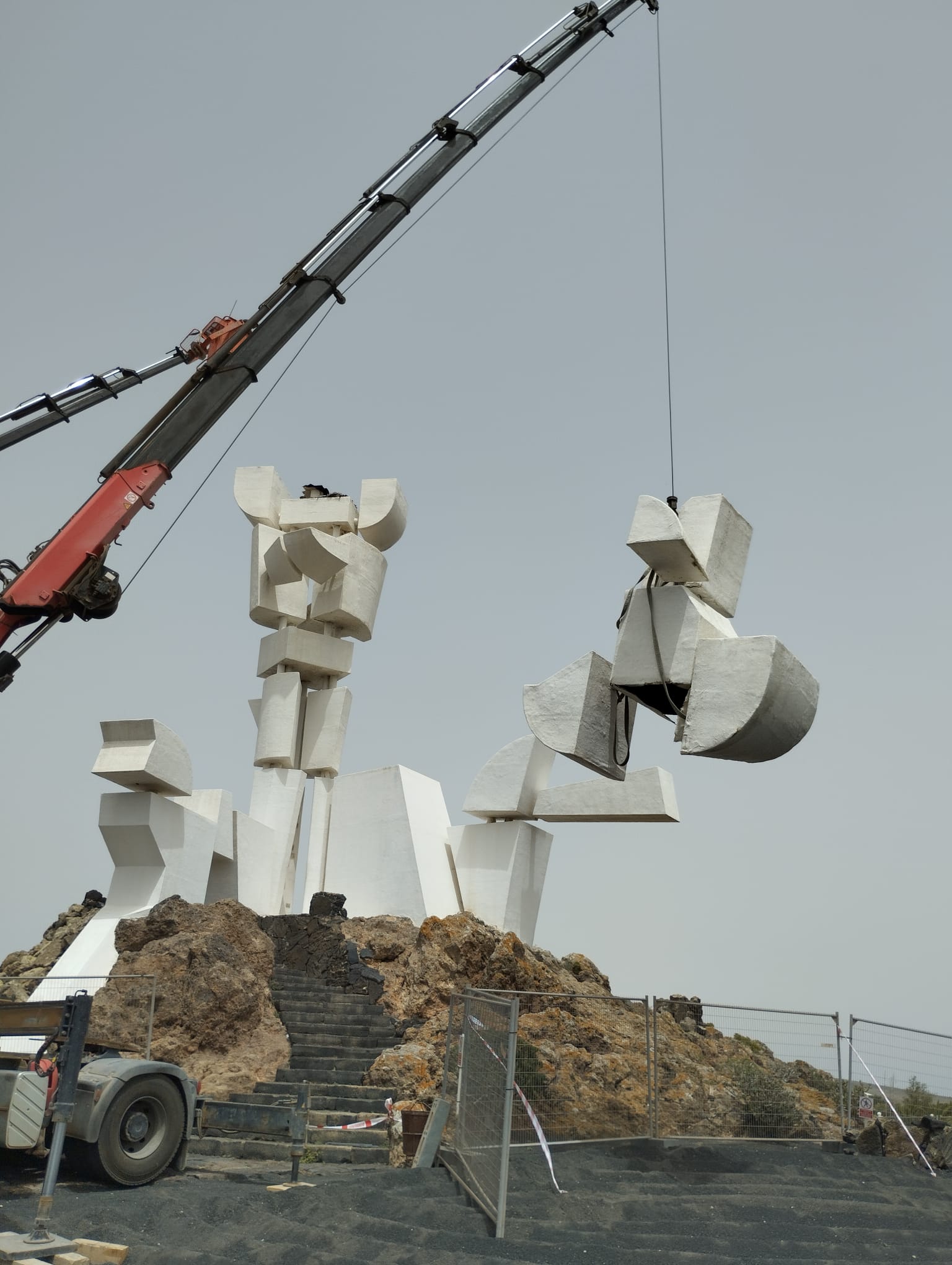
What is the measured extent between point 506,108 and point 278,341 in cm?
439

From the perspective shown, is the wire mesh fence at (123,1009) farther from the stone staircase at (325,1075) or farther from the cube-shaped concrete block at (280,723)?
the cube-shaped concrete block at (280,723)

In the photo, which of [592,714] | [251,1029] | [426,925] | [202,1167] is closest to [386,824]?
[426,925]

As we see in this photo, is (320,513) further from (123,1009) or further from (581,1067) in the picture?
(581,1067)

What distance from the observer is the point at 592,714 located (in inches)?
348

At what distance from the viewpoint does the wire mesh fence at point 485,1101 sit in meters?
6.86

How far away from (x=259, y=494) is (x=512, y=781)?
7.39 m

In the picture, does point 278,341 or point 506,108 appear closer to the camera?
point 278,341

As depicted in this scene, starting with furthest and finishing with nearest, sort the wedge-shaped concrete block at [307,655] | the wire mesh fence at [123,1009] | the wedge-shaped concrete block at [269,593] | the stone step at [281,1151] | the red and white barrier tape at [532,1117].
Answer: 1. the wedge-shaped concrete block at [269,593]
2. the wedge-shaped concrete block at [307,655]
3. the wire mesh fence at [123,1009]
4. the stone step at [281,1151]
5. the red and white barrier tape at [532,1117]

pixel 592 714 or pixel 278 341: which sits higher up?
pixel 278 341

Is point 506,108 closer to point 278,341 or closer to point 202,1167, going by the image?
point 278,341

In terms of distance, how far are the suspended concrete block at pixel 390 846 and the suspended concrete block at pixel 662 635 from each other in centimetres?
1015

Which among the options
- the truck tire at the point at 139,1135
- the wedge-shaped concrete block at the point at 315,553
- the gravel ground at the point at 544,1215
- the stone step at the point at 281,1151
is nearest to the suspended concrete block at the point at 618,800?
the wedge-shaped concrete block at the point at 315,553

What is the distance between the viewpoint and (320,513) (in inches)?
824

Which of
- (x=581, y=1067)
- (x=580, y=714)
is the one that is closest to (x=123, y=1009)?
(x=581, y=1067)
